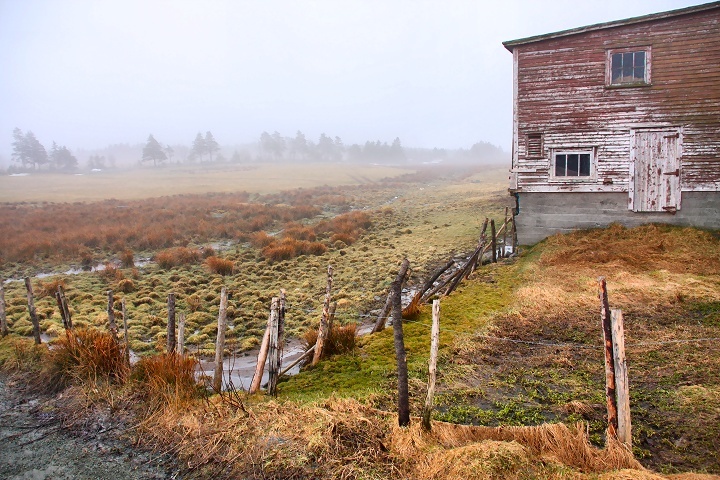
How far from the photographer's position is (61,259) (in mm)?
24734

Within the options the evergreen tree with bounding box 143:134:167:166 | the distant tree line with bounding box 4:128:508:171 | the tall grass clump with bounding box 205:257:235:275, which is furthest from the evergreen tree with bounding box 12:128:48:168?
the tall grass clump with bounding box 205:257:235:275

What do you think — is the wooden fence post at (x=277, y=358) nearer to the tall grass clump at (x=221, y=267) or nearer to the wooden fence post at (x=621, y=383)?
the wooden fence post at (x=621, y=383)

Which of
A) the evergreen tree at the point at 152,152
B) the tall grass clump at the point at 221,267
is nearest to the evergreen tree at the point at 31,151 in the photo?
the evergreen tree at the point at 152,152

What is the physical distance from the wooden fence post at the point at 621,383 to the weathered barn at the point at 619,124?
1382 centimetres

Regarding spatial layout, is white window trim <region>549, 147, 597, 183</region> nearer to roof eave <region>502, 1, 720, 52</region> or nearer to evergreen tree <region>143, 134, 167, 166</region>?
roof eave <region>502, 1, 720, 52</region>

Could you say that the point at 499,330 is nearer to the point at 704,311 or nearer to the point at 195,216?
the point at 704,311

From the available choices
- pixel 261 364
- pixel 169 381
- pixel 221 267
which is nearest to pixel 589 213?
pixel 261 364

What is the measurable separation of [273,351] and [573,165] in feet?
47.3

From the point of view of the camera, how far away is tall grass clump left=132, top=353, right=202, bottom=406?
773 cm

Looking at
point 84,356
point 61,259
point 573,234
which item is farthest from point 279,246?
point 84,356

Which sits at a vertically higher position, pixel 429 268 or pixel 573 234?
pixel 573 234

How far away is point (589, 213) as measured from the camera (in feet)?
59.6

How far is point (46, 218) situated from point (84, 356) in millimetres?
35603

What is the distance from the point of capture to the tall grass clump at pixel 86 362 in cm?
889
